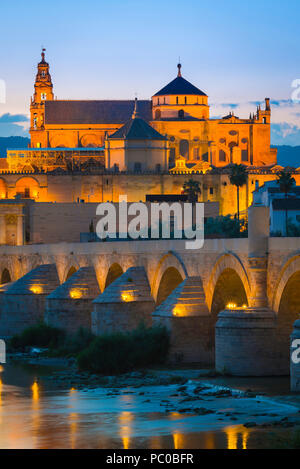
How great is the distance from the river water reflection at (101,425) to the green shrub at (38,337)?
1398 centimetres

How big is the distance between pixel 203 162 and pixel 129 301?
5911 cm

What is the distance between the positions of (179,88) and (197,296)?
7434cm

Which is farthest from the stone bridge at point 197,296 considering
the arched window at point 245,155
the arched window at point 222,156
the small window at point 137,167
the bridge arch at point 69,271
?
the arched window at point 245,155

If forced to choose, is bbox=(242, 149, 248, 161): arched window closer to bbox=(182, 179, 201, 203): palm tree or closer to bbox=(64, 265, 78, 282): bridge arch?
bbox=(182, 179, 201, 203): palm tree

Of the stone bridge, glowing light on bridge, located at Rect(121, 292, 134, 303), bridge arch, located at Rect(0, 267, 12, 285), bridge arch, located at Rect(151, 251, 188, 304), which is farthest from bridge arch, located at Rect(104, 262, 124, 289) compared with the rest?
bridge arch, located at Rect(0, 267, 12, 285)

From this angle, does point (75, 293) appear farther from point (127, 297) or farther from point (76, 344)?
point (127, 297)

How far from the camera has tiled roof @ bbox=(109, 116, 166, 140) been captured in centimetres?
9819

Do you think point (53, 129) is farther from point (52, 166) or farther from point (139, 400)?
point (139, 400)

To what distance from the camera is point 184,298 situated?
1469 inches

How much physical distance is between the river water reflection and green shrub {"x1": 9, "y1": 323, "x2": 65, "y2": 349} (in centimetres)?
1398

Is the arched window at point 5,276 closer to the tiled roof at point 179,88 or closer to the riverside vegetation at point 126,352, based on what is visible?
the riverside vegetation at point 126,352

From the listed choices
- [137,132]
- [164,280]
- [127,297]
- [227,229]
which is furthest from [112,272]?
[137,132]

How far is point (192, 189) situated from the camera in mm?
90125
